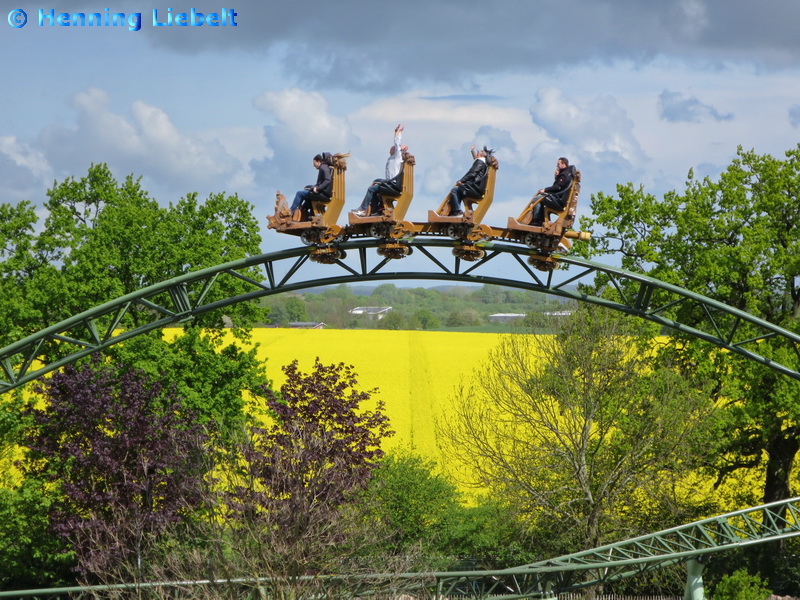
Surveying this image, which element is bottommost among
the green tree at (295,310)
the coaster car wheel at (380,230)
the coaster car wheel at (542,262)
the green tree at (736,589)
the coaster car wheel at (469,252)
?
the green tree at (736,589)

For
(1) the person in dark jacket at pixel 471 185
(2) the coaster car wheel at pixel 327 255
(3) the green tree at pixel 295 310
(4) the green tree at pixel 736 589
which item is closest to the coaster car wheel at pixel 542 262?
(1) the person in dark jacket at pixel 471 185

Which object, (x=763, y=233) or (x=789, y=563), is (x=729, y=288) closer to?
(x=763, y=233)

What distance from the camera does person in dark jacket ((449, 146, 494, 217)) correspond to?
643 inches

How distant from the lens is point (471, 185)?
16344 mm

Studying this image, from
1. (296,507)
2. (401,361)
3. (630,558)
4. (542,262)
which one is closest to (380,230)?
(542,262)

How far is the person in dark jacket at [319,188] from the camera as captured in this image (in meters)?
16.6

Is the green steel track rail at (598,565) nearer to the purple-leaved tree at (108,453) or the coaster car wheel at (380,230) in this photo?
the purple-leaved tree at (108,453)

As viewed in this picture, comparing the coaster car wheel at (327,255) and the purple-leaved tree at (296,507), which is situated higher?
the coaster car wheel at (327,255)

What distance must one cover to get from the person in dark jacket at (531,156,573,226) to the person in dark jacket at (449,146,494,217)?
929 mm

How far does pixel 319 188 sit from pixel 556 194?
3.64 meters

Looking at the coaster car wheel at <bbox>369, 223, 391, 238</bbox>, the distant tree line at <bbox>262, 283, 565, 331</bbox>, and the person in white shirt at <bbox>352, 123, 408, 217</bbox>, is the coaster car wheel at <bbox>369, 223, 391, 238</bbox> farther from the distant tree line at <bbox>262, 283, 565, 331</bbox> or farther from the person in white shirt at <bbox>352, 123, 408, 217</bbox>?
the distant tree line at <bbox>262, 283, 565, 331</bbox>

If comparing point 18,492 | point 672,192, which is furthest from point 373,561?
point 672,192

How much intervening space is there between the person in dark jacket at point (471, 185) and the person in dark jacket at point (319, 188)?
74.7 inches

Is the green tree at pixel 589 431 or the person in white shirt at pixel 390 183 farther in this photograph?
the green tree at pixel 589 431
